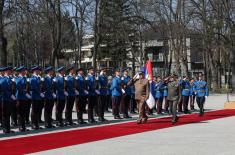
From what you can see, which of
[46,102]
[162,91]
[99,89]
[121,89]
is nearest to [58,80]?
[46,102]

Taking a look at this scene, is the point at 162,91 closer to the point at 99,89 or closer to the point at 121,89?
the point at 121,89

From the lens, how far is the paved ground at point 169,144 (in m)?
11.1

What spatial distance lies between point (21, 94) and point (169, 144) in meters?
5.38

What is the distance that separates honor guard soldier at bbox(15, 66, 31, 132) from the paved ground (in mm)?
736

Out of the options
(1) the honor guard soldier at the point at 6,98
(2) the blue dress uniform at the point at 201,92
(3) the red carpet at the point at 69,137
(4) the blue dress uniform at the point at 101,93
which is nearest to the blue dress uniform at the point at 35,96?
(1) the honor guard soldier at the point at 6,98

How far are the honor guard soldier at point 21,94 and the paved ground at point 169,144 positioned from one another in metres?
0.74

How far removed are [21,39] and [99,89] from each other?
41.8 m

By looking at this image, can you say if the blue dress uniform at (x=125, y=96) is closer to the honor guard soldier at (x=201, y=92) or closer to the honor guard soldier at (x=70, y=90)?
the honor guard soldier at (x=201, y=92)

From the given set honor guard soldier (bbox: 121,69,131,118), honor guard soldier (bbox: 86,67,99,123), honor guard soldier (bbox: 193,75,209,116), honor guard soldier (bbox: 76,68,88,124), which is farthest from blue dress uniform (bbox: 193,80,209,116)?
honor guard soldier (bbox: 76,68,88,124)

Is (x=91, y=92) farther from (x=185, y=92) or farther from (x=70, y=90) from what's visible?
(x=185, y=92)

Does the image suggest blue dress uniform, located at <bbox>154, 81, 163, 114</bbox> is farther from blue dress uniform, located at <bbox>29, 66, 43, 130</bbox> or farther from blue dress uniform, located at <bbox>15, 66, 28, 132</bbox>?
blue dress uniform, located at <bbox>15, 66, 28, 132</bbox>

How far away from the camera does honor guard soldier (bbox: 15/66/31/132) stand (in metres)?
15.3

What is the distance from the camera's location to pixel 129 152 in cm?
1099

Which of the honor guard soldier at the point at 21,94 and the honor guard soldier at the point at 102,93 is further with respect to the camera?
the honor guard soldier at the point at 102,93
